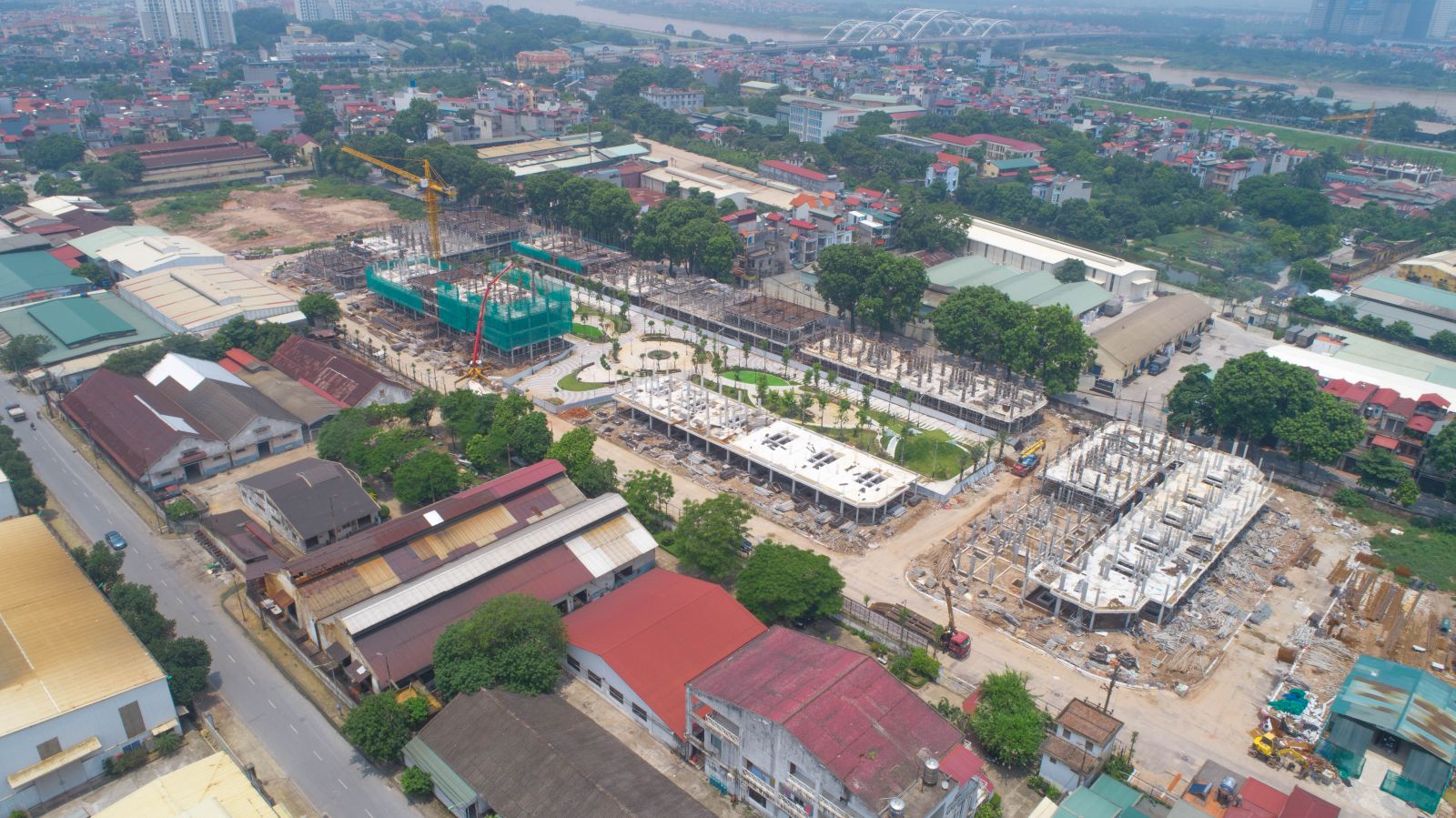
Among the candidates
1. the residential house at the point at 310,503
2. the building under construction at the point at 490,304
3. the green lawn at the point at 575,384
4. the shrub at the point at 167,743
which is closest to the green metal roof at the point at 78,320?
the building under construction at the point at 490,304

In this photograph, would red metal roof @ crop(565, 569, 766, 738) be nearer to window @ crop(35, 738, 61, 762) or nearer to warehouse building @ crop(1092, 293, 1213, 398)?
window @ crop(35, 738, 61, 762)

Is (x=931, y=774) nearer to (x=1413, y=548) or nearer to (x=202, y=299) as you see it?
(x=1413, y=548)

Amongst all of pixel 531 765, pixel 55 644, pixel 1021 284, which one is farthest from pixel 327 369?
pixel 1021 284

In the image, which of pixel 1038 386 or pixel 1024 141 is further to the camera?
pixel 1024 141

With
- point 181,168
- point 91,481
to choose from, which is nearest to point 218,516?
point 91,481

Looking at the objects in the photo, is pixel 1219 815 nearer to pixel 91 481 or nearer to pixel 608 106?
pixel 91 481

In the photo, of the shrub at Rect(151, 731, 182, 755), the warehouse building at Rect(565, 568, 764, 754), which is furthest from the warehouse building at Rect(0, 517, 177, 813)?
the warehouse building at Rect(565, 568, 764, 754)

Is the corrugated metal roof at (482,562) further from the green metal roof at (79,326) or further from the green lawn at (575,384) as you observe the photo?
the green metal roof at (79,326)
